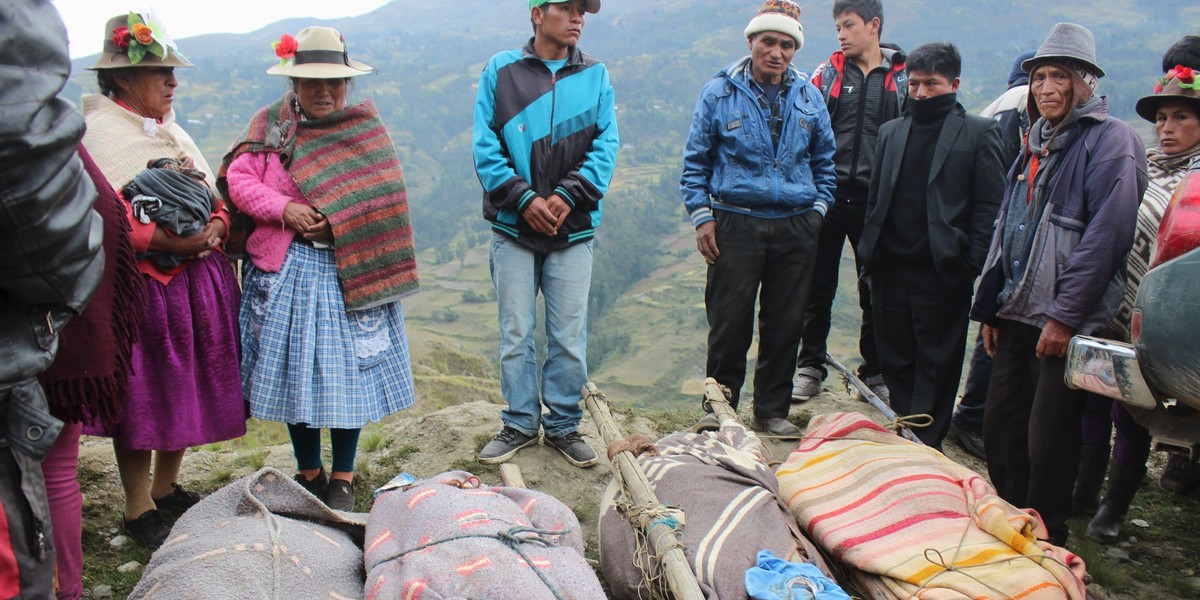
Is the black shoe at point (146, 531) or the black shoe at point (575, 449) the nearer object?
the black shoe at point (146, 531)

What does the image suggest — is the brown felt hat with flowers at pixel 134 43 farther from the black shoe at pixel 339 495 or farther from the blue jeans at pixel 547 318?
the black shoe at pixel 339 495

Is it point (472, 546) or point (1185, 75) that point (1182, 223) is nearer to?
point (1185, 75)

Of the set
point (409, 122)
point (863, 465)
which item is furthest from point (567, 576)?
point (409, 122)

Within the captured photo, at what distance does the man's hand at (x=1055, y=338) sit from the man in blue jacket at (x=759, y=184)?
1.45m

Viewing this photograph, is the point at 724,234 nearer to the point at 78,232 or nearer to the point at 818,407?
the point at 818,407

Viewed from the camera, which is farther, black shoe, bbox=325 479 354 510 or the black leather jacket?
black shoe, bbox=325 479 354 510

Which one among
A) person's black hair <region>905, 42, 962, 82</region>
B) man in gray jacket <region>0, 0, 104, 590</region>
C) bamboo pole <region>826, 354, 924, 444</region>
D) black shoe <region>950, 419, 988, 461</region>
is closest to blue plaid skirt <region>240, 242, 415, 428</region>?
man in gray jacket <region>0, 0, 104, 590</region>

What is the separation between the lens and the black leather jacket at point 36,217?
1650mm

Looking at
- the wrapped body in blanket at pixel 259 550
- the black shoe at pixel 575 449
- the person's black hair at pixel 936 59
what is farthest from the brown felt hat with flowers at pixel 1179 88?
the wrapped body in blanket at pixel 259 550

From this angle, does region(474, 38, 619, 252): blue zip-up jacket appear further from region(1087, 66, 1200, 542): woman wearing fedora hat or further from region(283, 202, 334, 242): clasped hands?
region(1087, 66, 1200, 542): woman wearing fedora hat

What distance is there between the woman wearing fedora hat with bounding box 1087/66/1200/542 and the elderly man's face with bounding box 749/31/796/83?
1.72 m

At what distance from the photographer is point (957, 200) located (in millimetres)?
4605

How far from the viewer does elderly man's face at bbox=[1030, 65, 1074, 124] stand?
11.8 feet

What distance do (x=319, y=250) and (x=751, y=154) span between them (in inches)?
92.3
